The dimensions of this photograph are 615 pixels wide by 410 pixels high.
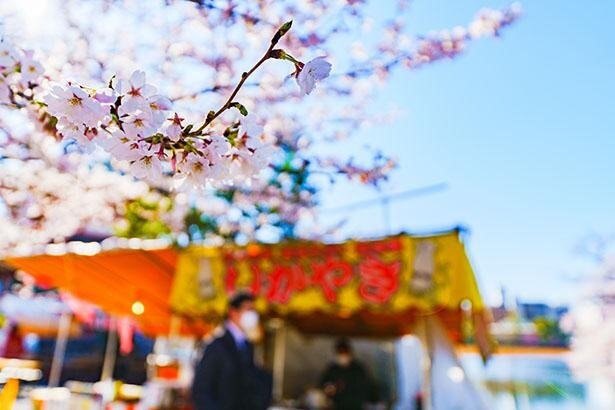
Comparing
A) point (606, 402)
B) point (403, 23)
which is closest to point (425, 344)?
point (403, 23)

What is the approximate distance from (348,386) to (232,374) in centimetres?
481

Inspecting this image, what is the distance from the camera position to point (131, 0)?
3.70 m

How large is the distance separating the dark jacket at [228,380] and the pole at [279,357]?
566 cm

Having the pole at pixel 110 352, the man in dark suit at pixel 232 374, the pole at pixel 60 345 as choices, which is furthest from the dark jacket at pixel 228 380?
the pole at pixel 60 345

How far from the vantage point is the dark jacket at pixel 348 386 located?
8234mm

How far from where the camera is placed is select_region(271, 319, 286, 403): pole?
33.0ft

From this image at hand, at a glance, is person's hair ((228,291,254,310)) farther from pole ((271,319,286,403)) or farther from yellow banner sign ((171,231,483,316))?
pole ((271,319,286,403))

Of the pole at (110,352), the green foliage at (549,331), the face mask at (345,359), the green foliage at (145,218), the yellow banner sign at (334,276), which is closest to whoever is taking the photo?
the yellow banner sign at (334,276)

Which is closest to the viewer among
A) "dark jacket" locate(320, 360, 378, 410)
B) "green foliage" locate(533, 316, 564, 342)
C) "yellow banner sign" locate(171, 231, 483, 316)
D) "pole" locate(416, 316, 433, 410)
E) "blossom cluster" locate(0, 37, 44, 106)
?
"blossom cluster" locate(0, 37, 44, 106)

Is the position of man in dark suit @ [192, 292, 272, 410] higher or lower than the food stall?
lower

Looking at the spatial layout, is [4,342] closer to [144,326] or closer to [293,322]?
[144,326]

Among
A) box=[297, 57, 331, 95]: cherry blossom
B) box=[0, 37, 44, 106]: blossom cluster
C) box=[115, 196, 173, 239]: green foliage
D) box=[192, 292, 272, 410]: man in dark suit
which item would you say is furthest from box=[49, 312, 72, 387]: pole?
box=[297, 57, 331, 95]: cherry blossom

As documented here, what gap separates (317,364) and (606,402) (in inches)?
566

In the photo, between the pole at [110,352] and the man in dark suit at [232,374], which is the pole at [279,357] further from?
the man in dark suit at [232,374]
